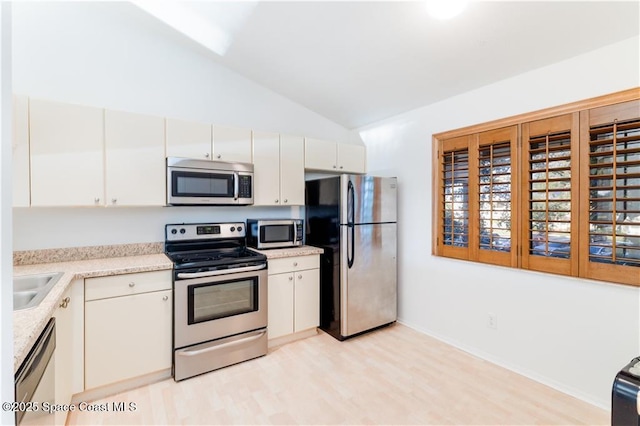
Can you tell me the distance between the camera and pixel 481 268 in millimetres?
2611

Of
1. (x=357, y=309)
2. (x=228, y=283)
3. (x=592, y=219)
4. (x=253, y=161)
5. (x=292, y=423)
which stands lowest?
(x=292, y=423)

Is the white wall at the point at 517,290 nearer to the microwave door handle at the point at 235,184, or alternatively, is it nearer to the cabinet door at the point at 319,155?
the cabinet door at the point at 319,155

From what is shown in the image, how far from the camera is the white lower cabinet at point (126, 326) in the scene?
1.98 m

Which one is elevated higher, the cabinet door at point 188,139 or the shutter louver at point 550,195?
the cabinet door at point 188,139

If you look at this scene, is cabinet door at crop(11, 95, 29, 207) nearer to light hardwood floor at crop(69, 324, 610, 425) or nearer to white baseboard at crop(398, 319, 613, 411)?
light hardwood floor at crop(69, 324, 610, 425)

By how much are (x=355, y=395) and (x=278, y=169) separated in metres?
2.05

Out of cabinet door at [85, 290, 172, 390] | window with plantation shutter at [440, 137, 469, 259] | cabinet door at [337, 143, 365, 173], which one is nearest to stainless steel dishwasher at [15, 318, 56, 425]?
cabinet door at [85, 290, 172, 390]

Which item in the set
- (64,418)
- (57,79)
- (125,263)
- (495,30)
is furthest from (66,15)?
(495,30)

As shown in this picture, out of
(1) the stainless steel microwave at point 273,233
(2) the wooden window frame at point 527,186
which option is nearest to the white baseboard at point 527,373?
(2) the wooden window frame at point 527,186

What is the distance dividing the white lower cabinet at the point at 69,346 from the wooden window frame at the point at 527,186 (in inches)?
115

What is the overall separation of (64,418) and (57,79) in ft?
7.88

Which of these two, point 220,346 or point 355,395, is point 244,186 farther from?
point 355,395

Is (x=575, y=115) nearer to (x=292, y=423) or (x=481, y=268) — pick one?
(x=481, y=268)

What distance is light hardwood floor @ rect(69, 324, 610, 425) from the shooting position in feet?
6.07
